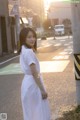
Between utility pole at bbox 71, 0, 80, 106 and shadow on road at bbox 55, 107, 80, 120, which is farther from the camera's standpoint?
utility pole at bbox 71, 0, 80, 106

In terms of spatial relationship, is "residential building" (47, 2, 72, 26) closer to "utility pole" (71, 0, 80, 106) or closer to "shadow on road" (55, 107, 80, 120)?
"utility pole" (71, 0, 80, 106)

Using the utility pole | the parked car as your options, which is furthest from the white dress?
the parked car

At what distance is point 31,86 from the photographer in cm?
534

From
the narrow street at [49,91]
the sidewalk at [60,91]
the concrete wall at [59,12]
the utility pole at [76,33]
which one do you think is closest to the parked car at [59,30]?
the concrete wall at [59,12]

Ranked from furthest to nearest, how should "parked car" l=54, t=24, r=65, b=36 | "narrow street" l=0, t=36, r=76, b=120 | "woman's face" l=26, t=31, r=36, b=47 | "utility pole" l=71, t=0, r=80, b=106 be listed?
"parked car" l=54, t=24, r=65, b=36, "narrow street" l=0, t=36, r=76, b=120, "utility pole" l=71, t=0, r=80, b=106, "woman's face" l=26, t=31, r=36, b=47

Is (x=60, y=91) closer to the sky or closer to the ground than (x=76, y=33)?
closer to the ground

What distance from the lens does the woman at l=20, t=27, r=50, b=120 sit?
5.28m

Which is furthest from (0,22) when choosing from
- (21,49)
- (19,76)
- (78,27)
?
(21,49)

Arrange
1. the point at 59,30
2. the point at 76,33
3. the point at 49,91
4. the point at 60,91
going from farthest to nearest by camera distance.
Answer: the point at 59,30 < the point at 49,91 < the point at 60,91 < the point at 76,33

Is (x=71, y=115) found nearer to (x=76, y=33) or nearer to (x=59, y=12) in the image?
(x=76, y=33)

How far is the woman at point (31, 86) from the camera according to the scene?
5281 millimetres

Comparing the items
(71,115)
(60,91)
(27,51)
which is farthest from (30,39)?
(60,91)

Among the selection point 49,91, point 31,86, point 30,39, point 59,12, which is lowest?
point 59,12

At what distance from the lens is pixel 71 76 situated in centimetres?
1462
